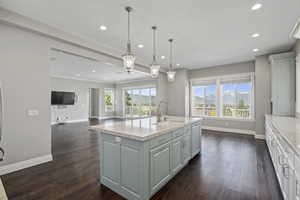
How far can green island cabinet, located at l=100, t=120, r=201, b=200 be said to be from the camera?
175 centimetres

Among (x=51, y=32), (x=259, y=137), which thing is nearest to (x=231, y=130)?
(x=259, y=137)

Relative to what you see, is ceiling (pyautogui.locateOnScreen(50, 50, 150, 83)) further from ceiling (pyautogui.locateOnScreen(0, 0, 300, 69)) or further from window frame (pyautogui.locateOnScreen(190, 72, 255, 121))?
window frame (pyautogui.locateOnScreen(190, 72, 255, 121))

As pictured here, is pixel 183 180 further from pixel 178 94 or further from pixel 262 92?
pixel 178 94

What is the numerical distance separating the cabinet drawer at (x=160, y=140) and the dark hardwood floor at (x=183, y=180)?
0.77m

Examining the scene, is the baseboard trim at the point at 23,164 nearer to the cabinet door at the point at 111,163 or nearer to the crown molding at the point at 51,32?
the cabinet door at the point at 111,163

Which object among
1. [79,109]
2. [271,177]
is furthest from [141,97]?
[271,177]

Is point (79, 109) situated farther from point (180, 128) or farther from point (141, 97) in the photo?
point (180, 128)

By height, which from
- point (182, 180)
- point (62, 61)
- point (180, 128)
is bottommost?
point (182, 180)

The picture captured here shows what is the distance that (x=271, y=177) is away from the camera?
246 centimetres

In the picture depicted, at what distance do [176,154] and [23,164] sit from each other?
3039 mm

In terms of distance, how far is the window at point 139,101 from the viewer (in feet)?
31.6

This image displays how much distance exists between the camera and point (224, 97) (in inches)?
244

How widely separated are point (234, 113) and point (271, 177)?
3.90 metres

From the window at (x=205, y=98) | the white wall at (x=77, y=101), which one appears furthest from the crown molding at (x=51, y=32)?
the white wall at (x=77, y=101)
